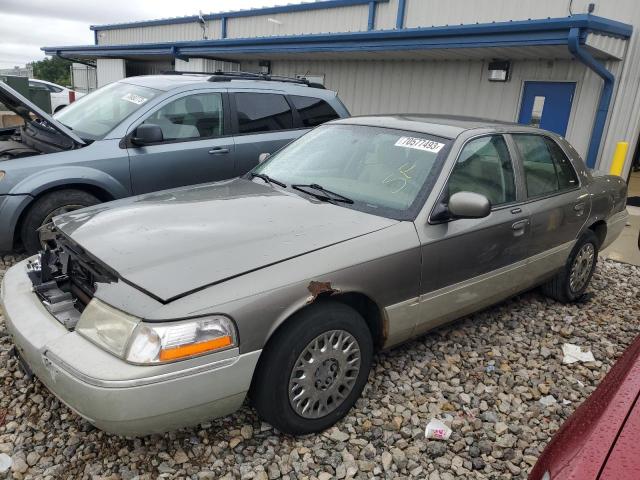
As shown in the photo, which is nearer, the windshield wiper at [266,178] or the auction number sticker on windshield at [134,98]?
the windshield wiper at [266,178]

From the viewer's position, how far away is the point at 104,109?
5.38 meters

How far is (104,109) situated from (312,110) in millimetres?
2363

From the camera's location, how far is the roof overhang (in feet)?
22.3

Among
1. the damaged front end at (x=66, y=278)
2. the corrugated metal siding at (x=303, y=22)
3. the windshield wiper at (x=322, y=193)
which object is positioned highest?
the corrugated metal siding at (x=303, y=22)

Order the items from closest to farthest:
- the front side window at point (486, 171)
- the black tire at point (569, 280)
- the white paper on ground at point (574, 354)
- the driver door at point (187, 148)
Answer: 1. the front side window at point (486, 171)
2. the white paper on ground at point (574, 354)
3. the black tire at point (569, 280)
4. the driver door at point (187, 148)

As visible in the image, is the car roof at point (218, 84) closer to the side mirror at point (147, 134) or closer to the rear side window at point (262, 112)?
the rear side window at point (262, 112)

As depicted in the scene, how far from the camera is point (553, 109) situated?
8.50 meters

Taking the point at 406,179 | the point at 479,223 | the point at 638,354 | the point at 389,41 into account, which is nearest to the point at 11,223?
the point at 406,179

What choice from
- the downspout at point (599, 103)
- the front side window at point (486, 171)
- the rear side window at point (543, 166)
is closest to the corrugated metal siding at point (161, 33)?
the downspout at point (599, 103)

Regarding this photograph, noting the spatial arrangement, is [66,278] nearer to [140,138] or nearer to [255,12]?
[140,138]

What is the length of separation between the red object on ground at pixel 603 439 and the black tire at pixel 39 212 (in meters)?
4.31

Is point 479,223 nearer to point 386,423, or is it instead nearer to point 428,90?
point 386,423

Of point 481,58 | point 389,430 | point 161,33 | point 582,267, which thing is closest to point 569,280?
point 582,267

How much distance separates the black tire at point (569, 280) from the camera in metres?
4.45
